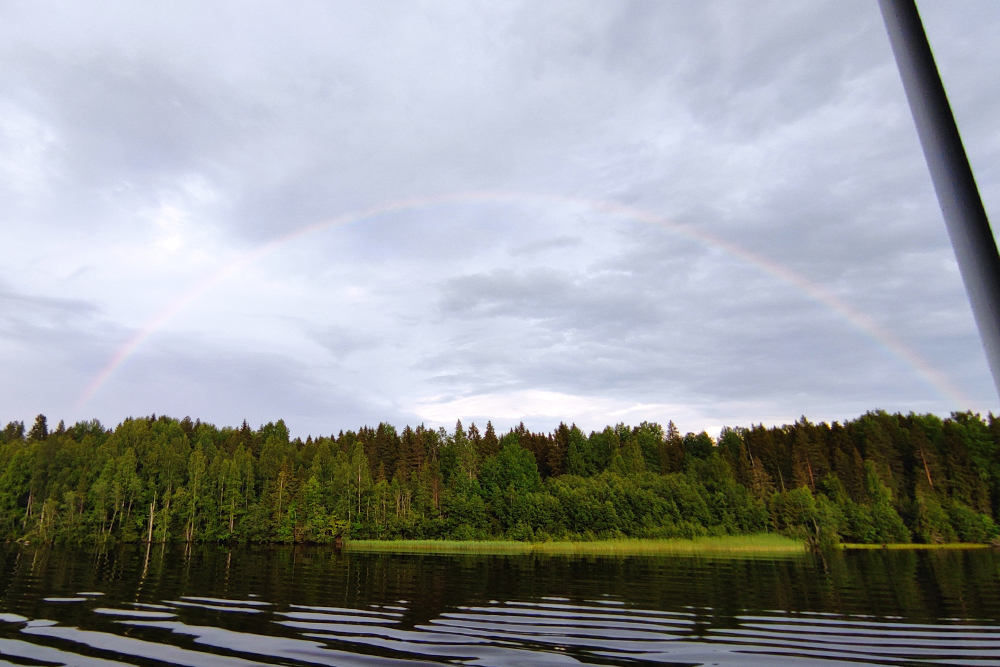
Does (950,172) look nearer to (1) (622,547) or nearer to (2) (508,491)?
(1) (622,547)

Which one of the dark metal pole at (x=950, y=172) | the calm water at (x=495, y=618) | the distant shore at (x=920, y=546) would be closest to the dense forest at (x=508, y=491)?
the distant shore at (x=920, y=546)

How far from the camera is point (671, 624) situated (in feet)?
82.6

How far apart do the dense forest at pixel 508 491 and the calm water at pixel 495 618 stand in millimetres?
61111

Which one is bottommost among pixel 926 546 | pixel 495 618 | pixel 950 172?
pixel 926 546

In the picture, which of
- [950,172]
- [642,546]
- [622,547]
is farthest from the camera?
[642,546]

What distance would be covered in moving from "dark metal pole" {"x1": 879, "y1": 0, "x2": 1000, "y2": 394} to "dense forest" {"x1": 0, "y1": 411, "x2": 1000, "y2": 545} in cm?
10528

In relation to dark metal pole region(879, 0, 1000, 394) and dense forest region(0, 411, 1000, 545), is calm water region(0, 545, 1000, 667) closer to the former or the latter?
dark metal pole region(879, 0, 1000, 394)

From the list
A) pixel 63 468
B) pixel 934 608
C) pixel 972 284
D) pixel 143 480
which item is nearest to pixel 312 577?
pixel 934 608

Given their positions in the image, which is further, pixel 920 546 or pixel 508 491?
pixel 508 491

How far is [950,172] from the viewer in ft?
7.77

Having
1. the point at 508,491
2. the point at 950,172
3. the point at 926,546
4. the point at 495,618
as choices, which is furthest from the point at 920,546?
the point at 950,172

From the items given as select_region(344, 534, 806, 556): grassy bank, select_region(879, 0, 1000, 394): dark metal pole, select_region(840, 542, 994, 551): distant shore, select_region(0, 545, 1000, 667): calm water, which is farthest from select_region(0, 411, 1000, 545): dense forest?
select_region(879, 0, 1000, 394): dark metal pole

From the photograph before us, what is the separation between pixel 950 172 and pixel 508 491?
119 m

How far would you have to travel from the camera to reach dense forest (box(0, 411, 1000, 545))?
104 meters
